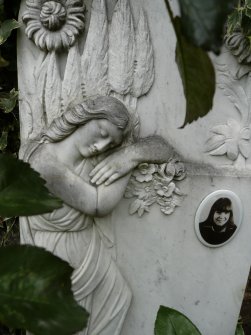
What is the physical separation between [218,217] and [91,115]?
561 mm

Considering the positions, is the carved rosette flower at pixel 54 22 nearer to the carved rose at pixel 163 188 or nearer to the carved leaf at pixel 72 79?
the carved leaf at pixel 72 79

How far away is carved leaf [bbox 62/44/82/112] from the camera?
1148mm

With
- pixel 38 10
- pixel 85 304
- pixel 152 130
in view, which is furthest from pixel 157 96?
pixel 85 304

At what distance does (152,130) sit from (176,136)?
75 millimetres

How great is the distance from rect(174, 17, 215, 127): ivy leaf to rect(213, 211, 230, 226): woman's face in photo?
1.13 metres

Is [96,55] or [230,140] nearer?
[96,55]

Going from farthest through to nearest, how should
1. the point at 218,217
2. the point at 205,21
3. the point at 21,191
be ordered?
the point at 218,217
the point at 21,191
the point at 205,21

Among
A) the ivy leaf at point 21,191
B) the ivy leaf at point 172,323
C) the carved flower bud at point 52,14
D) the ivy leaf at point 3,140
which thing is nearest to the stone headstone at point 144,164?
the carved flower bud at point 52,14

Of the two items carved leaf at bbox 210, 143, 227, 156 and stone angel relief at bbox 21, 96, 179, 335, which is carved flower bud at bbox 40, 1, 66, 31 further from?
carved leaf at bbox 210, 143, 227, 156

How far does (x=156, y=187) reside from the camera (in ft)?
4.41

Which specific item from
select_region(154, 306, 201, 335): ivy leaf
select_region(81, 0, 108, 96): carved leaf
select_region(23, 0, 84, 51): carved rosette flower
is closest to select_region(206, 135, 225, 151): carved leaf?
select_region(81, 0, 108, 96): carved leaf

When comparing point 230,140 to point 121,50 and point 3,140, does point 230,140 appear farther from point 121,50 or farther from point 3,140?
point 3,140

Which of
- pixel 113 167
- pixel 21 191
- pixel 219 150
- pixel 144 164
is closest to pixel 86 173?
pixel 113 167

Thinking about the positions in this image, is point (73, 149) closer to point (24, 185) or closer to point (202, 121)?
point (202, 121)
